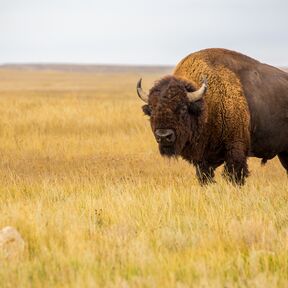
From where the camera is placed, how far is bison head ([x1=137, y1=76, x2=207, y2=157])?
7.58 m

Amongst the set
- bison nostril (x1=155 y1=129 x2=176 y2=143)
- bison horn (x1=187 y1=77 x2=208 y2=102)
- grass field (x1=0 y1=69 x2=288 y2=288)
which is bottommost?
grass field (x1=0 y1=69 x2=288 y2=288)

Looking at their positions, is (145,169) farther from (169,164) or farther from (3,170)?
(3,170)

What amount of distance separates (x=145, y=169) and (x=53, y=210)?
17.1 feet

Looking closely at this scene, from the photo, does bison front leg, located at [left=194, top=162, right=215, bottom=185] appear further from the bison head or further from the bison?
the bison head

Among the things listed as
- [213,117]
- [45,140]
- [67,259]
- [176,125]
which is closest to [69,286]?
[67,259]

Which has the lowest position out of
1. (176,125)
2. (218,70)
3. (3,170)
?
(3,170)

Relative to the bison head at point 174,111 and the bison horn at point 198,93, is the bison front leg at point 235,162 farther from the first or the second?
the bison horn at point 198,93

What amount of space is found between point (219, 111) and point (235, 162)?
73 cm

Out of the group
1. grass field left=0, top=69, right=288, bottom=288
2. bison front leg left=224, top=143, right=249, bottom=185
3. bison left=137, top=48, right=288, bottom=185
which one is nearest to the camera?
grass field left=0, top=69, right=288, bottom=288

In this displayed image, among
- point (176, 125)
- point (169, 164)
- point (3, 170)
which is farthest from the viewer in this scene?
point (169, 164)

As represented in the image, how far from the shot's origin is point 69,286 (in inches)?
163

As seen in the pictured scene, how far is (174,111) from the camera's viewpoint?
7.73m

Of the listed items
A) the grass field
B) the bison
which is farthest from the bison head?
the grass field

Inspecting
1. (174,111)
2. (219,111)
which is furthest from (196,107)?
(219,111)
